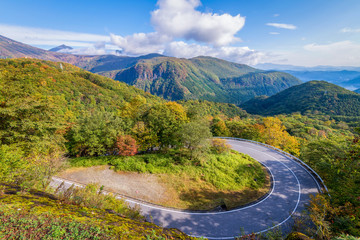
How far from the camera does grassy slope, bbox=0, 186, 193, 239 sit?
3.49m

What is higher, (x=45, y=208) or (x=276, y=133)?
(x=45, y=208)

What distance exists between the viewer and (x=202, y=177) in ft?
65.4

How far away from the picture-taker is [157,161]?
20.9 metres

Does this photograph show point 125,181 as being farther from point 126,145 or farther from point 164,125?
point 164,125

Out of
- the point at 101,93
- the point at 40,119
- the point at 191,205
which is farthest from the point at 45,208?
the point at 101,93

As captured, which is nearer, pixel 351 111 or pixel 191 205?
pixel 191 205

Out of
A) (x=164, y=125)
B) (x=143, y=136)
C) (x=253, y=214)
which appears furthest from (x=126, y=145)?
(x=253, y=214)

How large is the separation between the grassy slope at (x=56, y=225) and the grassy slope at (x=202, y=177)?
11898 millimetres

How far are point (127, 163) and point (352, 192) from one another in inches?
822

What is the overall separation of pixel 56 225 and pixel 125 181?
14.5 m

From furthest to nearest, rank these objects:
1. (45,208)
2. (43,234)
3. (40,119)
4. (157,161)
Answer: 1. (157,161)
2. (40,119)
3. (45,208)
4. (43,234)

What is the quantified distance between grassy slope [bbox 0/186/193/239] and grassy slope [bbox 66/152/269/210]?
11.9 meters

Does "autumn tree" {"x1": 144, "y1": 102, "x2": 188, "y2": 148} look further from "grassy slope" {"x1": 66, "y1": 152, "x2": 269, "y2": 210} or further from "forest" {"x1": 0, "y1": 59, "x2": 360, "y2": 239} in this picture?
"grassy slope" {"x1": 66, "y1": 152, "x2": 269, "y2": 210}

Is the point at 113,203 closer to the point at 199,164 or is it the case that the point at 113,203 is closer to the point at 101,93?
the point at 199,164
